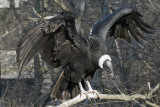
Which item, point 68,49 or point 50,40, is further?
point 68,49

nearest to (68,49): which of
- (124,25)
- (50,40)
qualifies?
(50,40)

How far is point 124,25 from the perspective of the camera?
5613 millimetres

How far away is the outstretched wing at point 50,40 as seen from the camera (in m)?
3.91

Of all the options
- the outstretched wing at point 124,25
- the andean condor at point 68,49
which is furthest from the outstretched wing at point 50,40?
the outstretched wing at point 124,25

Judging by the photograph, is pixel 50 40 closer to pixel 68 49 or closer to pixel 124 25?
pixel 68 49

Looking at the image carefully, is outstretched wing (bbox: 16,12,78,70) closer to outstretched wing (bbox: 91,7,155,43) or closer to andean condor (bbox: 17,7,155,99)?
andean condor (bbox: 17,7,155,99)

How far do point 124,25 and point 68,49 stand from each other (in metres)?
1.50

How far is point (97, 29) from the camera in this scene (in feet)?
16.1

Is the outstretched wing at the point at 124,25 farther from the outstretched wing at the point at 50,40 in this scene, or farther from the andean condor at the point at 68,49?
the outstretched wing at the point at 50,40

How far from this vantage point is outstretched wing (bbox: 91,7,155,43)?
4953 millimetres

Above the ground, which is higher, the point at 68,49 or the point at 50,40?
the point at 50,40

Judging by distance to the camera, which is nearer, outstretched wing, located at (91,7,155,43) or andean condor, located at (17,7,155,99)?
andean condor, located at (17,7,155,99)

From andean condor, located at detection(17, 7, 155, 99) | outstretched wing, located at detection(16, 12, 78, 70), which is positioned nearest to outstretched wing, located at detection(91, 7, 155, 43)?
andean condor, located at detection(17, 7, 155, 99)

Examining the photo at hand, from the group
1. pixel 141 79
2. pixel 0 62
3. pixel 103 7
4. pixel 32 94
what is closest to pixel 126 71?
pixel 141 79
